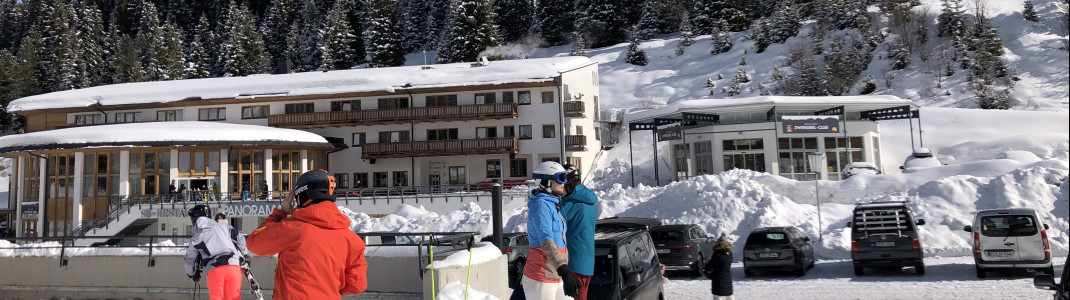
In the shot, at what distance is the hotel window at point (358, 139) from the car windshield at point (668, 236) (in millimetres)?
27452

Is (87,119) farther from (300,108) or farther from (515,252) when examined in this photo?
(515,252)

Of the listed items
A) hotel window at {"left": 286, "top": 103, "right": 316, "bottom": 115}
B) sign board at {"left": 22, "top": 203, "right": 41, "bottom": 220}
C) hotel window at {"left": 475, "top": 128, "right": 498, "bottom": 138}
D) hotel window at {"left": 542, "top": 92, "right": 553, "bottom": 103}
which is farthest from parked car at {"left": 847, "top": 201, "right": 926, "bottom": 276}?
sign board at {"left": 22, "top": 203, "right": 41, "bottom": 220}

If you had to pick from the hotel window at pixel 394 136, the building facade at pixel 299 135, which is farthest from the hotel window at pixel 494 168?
the hotel window at pixel 394 136

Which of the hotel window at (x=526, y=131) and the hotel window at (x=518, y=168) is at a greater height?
the hotel window at (x=526, y=131)

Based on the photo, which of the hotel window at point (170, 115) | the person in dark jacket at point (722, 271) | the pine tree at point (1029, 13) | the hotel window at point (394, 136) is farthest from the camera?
the pine tree at point (1029, 13)

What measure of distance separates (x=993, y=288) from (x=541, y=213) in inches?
Result: 418

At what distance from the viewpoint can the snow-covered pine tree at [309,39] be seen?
86.0 metres

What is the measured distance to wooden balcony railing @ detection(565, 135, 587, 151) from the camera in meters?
39.4

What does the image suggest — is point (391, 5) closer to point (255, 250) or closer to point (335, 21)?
point (335, 21)

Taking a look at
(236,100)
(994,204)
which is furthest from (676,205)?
(236,100)

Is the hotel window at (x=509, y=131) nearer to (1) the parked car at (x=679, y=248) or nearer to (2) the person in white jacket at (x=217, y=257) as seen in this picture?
(1) the parked car at (x=679, y=248)

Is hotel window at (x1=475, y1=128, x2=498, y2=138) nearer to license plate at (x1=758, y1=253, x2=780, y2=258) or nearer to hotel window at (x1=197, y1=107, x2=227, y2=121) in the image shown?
hotel window at (x1=197, y1=107, x2=227, y2=121)

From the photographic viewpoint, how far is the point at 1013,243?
14.2 metres

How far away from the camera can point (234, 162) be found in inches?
1362
